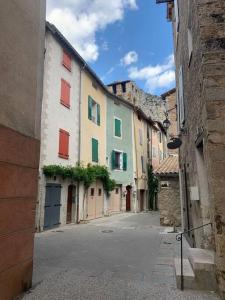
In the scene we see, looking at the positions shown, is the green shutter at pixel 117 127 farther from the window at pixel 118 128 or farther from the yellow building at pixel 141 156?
the yellow building at pixel 141 156

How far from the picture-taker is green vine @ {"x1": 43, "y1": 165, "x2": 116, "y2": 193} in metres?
13.0

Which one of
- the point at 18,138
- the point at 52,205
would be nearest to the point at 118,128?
the point at 52,205

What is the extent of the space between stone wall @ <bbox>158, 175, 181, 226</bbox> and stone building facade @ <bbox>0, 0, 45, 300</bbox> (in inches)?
372

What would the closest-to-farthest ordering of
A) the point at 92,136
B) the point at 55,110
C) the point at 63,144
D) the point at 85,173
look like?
the point at 55,110, the point at 63,144, the point at 85,173, the point at 92,136

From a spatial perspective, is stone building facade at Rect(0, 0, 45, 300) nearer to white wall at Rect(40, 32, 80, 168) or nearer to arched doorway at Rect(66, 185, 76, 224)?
white wall at Rect(40, 32, 80, 168)

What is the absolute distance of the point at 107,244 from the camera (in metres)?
9.02

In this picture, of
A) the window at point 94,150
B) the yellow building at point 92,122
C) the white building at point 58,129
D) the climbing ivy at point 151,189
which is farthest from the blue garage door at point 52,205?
the climbing ivy at point 151,189

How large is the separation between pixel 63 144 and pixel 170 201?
626 centimetres

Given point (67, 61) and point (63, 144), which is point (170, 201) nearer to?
point (63, 144)

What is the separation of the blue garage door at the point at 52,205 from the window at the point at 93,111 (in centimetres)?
625

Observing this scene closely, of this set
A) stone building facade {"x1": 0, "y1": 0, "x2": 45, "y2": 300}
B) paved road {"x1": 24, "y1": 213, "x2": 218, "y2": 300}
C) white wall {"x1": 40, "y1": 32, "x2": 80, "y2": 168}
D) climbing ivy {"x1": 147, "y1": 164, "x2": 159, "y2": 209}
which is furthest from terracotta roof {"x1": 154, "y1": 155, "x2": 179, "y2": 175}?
climbing ivy {"x1": 147, "y1": 164, "x2": 159, "y2": 209}

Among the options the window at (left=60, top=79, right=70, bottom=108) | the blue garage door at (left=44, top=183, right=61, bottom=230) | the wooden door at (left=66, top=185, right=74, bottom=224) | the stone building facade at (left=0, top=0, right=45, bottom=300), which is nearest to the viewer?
the stone building facade at (left=0, top=0, right=45, bottom=300)

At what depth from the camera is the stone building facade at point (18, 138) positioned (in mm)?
4125

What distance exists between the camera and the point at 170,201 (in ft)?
43.6
